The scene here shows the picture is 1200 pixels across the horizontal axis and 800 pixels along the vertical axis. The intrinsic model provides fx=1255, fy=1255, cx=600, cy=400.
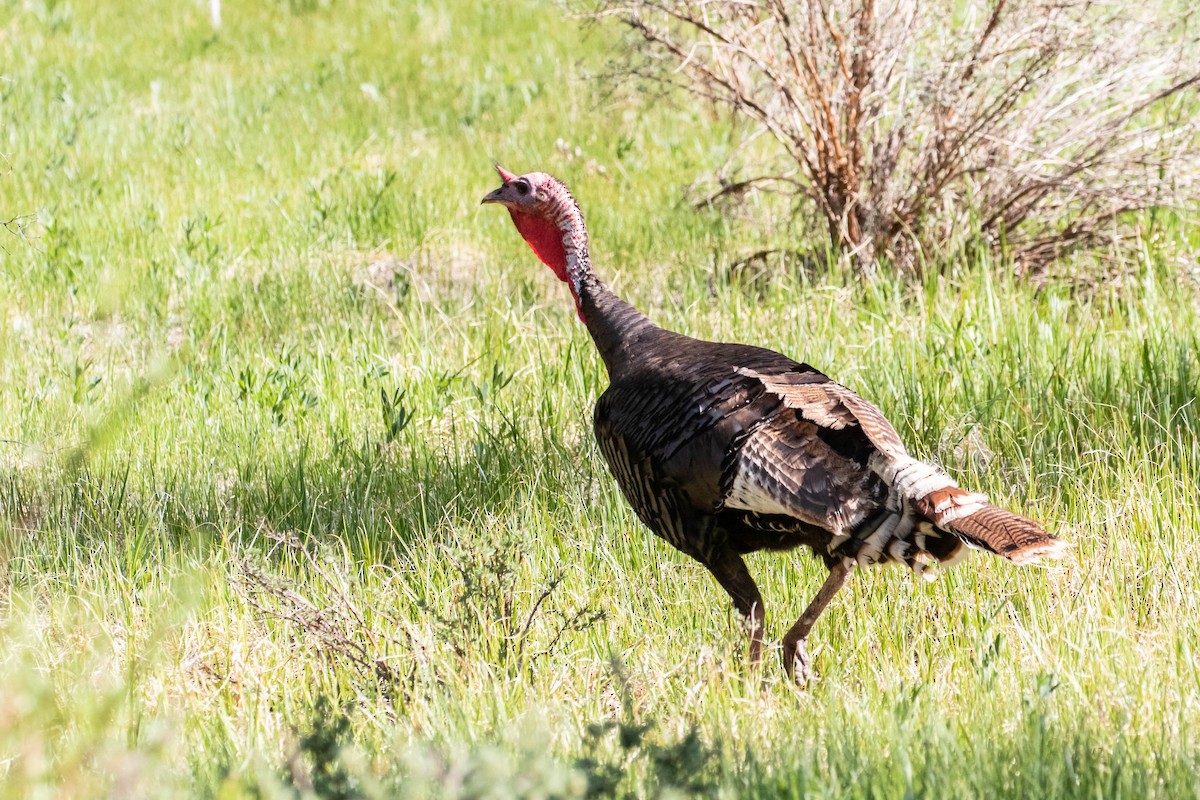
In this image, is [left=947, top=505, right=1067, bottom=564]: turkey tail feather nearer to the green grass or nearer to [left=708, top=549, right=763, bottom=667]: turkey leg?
the green grass

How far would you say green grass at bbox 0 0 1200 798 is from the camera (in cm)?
239

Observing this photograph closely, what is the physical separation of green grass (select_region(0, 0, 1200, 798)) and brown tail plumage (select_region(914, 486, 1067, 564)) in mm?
274

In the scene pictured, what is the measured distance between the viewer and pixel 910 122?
5684 mm

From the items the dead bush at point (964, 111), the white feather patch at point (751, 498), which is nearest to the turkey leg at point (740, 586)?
the white feather patch at point (751, 498)

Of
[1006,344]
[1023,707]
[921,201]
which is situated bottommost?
[1023,707]

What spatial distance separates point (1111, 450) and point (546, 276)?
136 inches

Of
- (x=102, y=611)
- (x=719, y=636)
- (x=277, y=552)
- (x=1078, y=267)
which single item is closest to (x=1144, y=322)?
(x=1078, y=267)

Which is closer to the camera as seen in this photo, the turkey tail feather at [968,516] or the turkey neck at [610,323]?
the turkey tail feather at [968,516]

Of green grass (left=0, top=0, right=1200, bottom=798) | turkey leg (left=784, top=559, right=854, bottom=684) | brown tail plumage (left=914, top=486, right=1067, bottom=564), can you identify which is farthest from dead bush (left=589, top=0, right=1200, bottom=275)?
brown tail plumage (left=914, top=486, right=1067, bottom=564)

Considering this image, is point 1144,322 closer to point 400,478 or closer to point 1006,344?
point 1006,344

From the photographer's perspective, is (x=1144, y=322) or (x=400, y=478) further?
(x=1144, y=322)

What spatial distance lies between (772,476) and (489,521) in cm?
110

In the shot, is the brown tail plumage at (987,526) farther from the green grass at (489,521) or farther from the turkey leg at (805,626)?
the turkey leg at (805,626)

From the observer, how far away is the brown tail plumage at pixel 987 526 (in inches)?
102
